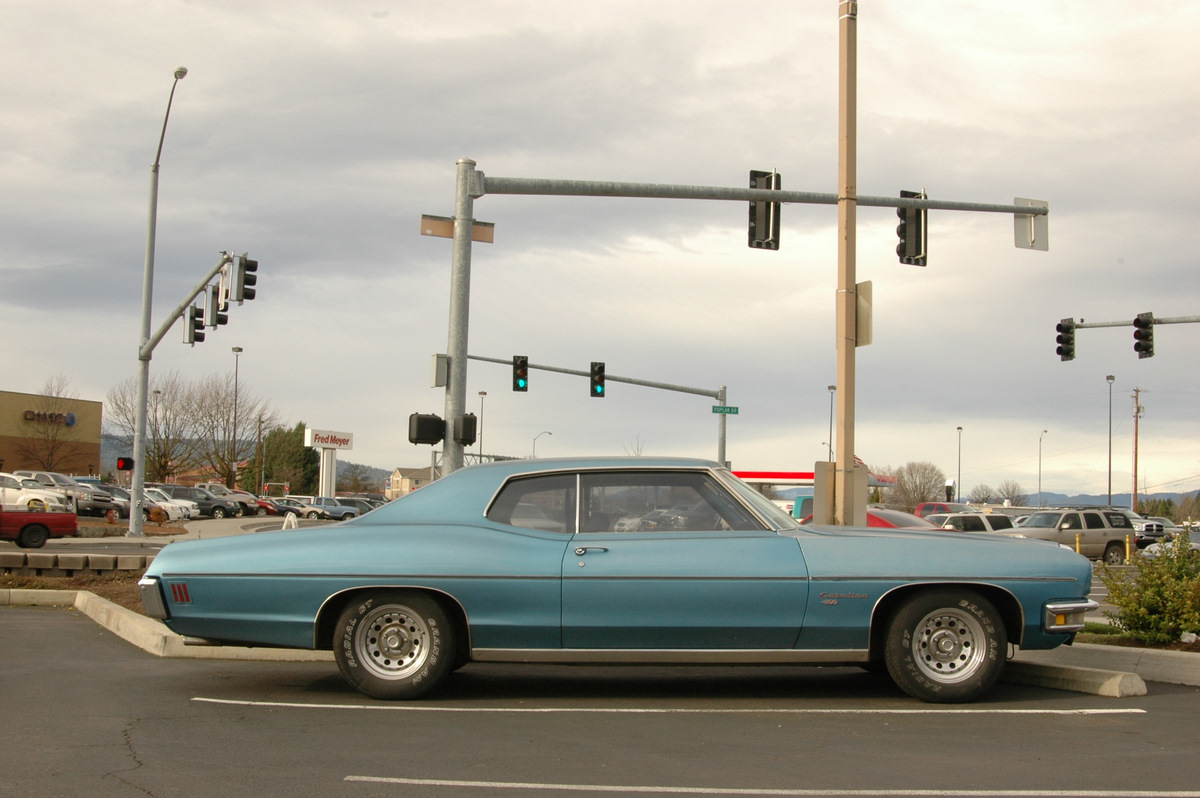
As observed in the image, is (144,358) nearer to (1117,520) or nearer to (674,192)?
(674,192)

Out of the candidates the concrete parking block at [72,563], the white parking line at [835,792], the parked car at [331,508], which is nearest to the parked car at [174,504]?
the parked car at [331,508]

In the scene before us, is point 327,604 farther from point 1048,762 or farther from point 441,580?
point 1048,762

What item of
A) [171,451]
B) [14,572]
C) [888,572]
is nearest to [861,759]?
[888,572]

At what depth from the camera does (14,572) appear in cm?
1375

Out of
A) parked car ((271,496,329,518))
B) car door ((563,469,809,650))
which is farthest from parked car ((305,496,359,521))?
car door ((563,469,809,650))

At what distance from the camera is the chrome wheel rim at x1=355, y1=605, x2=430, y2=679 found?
664 cm

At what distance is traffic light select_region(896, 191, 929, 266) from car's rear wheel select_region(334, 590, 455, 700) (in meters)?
10.3

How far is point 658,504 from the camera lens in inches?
268

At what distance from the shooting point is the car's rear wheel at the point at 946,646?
21.5 feet

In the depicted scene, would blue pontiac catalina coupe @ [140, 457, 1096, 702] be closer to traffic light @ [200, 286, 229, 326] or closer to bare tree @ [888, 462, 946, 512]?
traffic light @ [200, 286, 229, 326]

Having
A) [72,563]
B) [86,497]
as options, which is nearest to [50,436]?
[86,497]

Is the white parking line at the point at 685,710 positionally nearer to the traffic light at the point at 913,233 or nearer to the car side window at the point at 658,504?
the car side window at the point at 658,504

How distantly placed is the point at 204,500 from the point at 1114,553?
39.2 metres

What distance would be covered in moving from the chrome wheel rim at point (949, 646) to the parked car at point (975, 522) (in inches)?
860
